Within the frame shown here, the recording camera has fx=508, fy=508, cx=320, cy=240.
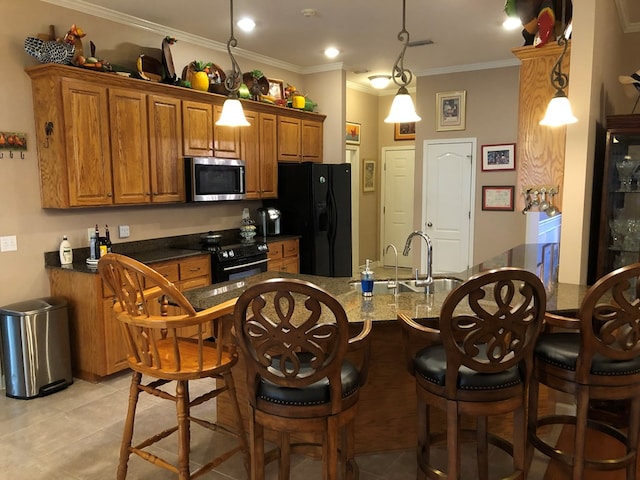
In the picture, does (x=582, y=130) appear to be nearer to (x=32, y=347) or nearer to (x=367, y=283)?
(x=367, y=283)

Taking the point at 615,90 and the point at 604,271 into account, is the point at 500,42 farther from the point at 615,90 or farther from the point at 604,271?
the point at 604,271

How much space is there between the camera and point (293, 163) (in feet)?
19.4

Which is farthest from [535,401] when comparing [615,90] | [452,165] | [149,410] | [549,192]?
[452,165]

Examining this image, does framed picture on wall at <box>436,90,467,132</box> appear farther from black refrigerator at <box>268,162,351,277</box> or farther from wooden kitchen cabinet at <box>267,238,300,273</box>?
wooden kitchen cabinet at <box>267,238,300,273</box>

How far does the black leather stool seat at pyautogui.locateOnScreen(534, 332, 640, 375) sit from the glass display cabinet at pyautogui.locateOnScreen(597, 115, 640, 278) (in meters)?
1.21

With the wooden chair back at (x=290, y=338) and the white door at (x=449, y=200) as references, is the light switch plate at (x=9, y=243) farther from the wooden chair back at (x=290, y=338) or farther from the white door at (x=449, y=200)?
the white door at (x=449, y=200)

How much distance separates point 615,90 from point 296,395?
3614mm

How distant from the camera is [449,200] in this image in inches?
262

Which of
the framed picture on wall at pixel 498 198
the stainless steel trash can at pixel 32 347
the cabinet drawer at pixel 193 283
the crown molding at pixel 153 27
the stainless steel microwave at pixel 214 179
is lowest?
the stainless steel trash can at pixel 32 347

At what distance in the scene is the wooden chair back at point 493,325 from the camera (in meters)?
1.78

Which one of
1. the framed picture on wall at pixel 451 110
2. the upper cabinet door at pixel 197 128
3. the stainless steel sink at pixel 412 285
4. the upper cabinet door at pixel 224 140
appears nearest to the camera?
the stainless steel sink at pixel 412 285

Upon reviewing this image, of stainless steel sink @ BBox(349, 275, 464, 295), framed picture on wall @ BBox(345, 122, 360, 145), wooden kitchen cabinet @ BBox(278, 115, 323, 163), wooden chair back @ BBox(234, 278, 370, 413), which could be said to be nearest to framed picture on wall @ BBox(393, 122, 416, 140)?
framed picture on wall @ BBox(345, 122, 360, 145)

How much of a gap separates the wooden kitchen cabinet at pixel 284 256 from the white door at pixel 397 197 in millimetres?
2933

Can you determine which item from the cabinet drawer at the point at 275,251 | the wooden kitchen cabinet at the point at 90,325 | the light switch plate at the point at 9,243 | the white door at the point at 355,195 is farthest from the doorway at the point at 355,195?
the light switch plate at the point at 9,243
